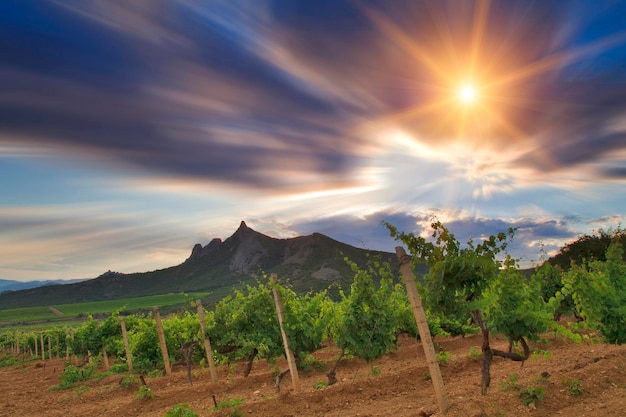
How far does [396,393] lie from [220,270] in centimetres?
13318

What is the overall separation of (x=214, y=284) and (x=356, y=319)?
112471 millimetres

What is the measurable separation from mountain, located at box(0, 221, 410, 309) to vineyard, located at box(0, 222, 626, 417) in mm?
86473

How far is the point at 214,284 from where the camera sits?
12112 cm

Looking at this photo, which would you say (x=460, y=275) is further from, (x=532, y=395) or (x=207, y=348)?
(x=207, y=348)

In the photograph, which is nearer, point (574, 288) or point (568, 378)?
point (568, 378)

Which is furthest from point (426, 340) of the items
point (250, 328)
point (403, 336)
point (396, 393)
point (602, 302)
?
point (403, 336)

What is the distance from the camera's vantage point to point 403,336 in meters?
23.7

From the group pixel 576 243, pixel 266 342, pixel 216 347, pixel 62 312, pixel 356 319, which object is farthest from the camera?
pixel 62 312

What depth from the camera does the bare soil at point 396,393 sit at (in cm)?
834

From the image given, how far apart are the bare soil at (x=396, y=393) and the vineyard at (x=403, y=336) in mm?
81

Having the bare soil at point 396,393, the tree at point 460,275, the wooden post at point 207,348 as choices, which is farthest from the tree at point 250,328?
the tree at point 460,275

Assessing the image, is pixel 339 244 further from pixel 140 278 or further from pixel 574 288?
pixel 574 288

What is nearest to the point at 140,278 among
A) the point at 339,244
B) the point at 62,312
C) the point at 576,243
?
the point at 62,312

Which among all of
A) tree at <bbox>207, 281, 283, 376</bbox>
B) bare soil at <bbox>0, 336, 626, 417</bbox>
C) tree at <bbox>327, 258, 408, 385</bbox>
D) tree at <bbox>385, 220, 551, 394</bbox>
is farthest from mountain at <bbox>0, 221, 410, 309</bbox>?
tree at <bbox>385, 220, 551, 394</bbox>
